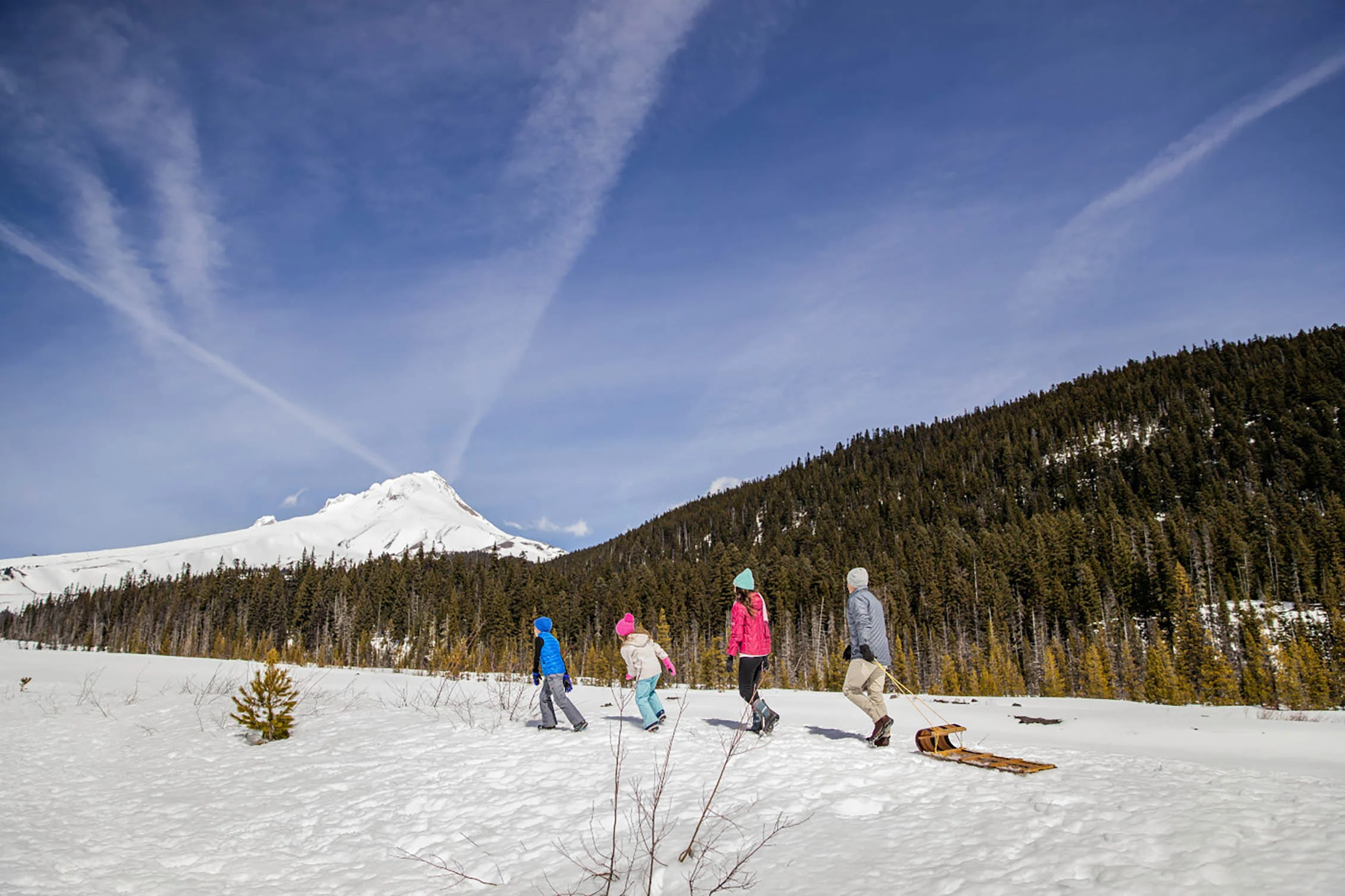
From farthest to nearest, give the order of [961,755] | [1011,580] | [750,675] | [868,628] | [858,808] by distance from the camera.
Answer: [1011,580] < [750,675] < [868,628] < [961,755] < [858,808]

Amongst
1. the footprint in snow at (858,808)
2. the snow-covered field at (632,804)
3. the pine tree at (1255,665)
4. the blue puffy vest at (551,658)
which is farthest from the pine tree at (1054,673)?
the footprint in snow at (858,808)

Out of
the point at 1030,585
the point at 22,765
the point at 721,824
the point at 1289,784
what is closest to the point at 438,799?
the point at 721,824

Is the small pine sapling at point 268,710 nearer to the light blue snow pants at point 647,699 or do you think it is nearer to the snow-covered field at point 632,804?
the snow-covered field at point 632,804

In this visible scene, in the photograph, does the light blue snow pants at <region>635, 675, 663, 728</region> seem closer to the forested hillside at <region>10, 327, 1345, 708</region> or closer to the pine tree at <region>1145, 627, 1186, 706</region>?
the forested hillside at <region>10, 327, 1345, 708</region>

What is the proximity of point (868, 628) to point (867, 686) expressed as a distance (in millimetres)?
792

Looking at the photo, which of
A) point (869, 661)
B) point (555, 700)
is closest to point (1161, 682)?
point (869, 661)

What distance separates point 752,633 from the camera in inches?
369

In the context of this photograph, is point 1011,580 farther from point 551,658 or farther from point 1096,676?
point 551,658

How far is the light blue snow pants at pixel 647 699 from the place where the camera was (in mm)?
10203

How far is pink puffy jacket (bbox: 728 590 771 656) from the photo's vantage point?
9.30 meters

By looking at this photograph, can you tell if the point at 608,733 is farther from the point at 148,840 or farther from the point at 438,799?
the point at 148,840

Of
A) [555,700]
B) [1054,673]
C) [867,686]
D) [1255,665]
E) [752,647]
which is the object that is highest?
[752,647]

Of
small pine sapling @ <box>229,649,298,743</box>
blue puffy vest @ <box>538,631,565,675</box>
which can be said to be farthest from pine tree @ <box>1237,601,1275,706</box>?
small pine sapling @ <box>229,649,298,743</box>

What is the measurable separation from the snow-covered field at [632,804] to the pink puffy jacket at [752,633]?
124 cm
